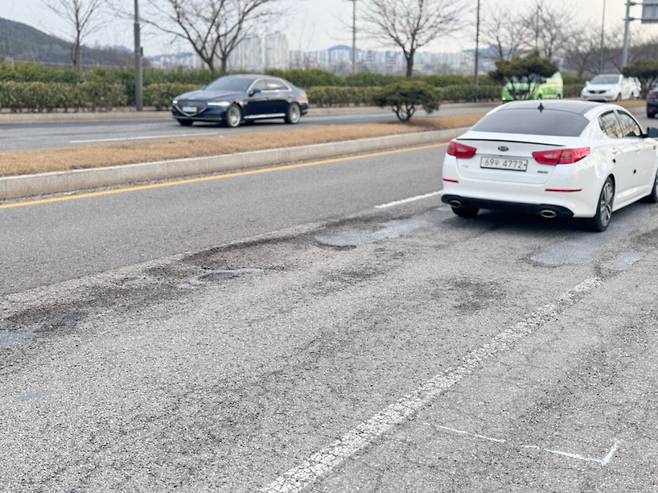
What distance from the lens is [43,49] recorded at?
48125 mm

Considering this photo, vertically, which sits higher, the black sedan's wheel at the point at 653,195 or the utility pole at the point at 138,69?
the utility pole at the point at 138,69

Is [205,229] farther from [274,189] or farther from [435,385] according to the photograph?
[435,385]

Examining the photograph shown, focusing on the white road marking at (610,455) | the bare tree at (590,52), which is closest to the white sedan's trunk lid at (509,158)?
the white road marking at (610,455)

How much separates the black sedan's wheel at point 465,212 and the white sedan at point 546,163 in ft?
0.04

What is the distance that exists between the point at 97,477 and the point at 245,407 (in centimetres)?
93

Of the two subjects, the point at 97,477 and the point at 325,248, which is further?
the point at 325,248

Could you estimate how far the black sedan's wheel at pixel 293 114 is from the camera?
28.2 meters

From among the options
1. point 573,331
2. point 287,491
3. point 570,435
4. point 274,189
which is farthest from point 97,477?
point 274,189

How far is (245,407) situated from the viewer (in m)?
4.23

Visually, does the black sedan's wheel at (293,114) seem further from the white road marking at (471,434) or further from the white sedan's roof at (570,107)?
the white road marking at (471,434)

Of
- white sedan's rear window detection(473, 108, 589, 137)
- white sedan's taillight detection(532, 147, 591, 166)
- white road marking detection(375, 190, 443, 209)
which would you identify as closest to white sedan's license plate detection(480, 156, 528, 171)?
white sedan's taillight detection(532, 147, 591, 166)

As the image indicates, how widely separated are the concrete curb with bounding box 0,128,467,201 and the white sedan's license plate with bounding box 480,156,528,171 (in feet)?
18.7

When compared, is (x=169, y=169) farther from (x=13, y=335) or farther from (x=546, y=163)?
(x=13, y=335)

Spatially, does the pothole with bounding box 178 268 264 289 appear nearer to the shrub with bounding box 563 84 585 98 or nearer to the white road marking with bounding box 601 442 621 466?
the white road marking with bounding box 601 442 621 466
